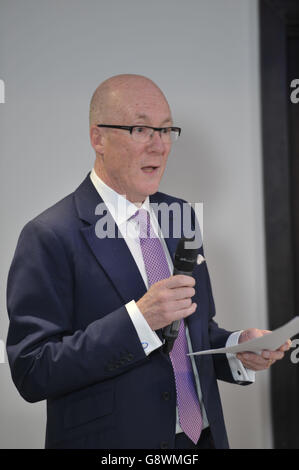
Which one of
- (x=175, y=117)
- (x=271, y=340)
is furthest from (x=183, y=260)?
(x=175, y=117)

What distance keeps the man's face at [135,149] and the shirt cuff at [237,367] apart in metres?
0.52

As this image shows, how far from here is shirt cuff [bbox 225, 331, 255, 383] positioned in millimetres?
1628

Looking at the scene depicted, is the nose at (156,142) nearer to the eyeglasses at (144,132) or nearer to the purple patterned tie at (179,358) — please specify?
the eyeglasses at (144,132)

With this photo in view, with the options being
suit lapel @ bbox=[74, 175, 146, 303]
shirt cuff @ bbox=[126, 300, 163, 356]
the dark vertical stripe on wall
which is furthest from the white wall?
shirt cuff @ bbox=[126, 300, 163, 356]

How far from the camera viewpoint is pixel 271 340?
1342 mm

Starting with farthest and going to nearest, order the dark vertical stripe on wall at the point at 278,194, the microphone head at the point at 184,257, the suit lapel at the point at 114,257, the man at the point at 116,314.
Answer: the dark vertical stripe on wall at the point at 278,194 → the suit lapel at the point at 114,257 → the man at the point at 116,314 → the microphone head at the point at 184,257

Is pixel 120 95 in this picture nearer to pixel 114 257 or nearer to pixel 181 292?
pixel 114 257

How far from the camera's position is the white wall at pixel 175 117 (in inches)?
82.6

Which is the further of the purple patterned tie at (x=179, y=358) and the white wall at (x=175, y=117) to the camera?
the white wall at (x=175, y=117)

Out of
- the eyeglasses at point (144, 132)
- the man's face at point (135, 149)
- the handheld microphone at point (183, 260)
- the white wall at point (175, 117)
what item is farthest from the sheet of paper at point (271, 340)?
the white wall at point (175, 117)

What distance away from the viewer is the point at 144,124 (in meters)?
1.54
